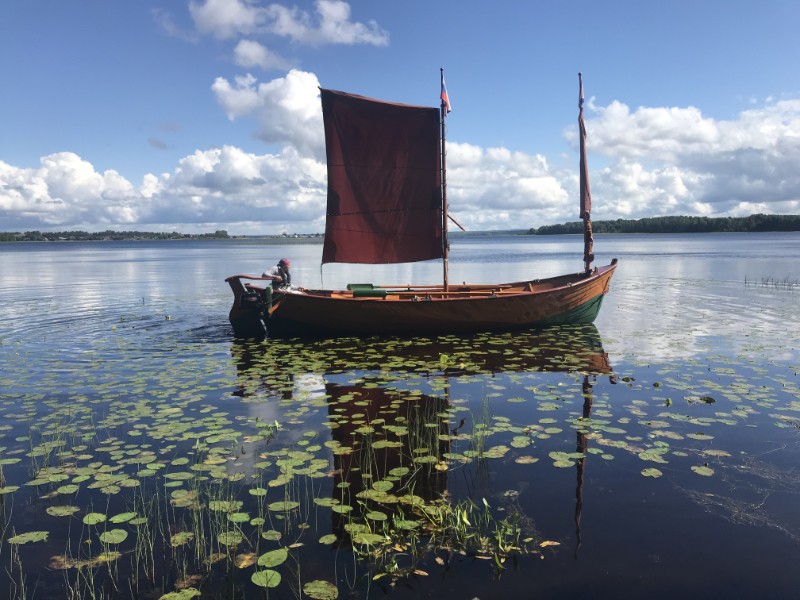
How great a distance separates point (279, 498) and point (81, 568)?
2.08m

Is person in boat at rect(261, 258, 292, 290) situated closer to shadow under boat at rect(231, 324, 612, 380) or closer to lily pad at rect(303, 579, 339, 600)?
shadow under boat at rect(231, 324, 612, 380)

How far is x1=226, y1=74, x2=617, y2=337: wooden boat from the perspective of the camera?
16.9m

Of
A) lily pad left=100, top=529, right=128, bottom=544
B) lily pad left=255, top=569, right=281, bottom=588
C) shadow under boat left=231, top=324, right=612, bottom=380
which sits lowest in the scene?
lily pad left=255, top=569, right=281, bottom=588

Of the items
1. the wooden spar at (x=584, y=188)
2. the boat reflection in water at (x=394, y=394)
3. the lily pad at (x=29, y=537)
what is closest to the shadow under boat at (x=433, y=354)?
the boat reflection in water at (x=394, y=394)

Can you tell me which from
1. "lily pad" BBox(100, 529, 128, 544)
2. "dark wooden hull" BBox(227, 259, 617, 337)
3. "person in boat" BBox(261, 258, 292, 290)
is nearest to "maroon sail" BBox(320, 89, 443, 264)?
"person in boat" BBox(261, 258, 292, 290)

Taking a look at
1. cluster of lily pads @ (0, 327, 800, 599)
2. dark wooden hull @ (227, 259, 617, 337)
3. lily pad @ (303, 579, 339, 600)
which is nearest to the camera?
lily pad @ (303, 579, 339, 600)

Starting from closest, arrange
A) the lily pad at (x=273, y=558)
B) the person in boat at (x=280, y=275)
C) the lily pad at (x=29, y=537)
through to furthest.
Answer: the lily pad at (x=273, y=558), the lily pad at (x=29, y=537), the person in boat at (x=280, y=275)

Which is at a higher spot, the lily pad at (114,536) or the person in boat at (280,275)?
the person in boat at (280,275)

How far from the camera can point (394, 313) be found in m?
16.7

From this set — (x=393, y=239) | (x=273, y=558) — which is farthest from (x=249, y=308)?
(x=273, y=558)

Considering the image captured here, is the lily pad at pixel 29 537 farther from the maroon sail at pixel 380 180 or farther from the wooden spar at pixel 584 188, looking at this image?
the wooden spar at pixel 584 188

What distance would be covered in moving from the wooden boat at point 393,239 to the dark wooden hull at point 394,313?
0.03 m

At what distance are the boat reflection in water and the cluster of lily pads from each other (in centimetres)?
5

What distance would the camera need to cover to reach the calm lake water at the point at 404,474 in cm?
512
